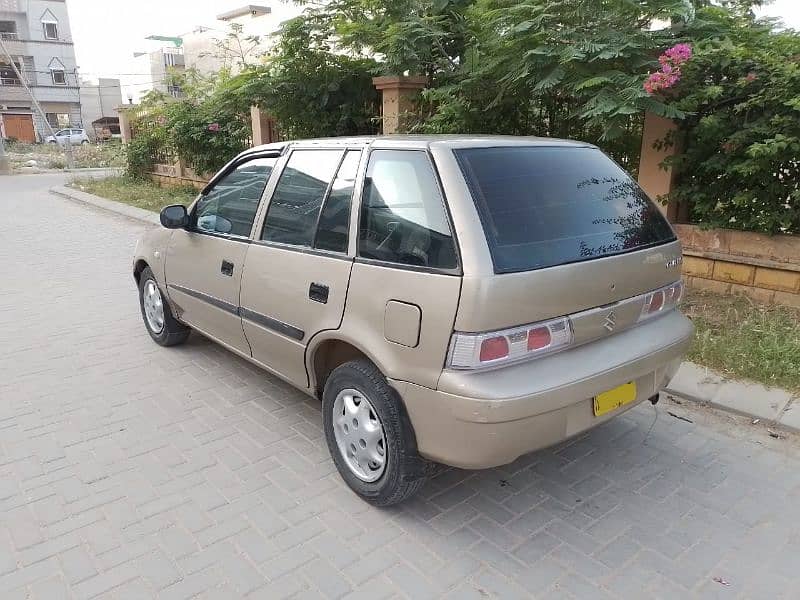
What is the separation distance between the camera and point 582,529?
2674 millimetres

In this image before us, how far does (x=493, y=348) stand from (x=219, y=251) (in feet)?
7.16

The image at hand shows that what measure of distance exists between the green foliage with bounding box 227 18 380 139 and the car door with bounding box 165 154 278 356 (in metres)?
4.83

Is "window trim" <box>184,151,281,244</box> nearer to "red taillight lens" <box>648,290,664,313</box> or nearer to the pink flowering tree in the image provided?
"red taillight lens" <box>648,290,664,313</box>

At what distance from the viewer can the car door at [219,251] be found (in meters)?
3.65

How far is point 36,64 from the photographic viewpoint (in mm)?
51156

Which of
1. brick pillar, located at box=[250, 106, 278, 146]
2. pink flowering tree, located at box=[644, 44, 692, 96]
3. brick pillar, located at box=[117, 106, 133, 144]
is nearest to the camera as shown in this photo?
pink flowering tree, located at box=[644, 44, 692, 96]

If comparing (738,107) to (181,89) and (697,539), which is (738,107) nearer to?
(697,539)

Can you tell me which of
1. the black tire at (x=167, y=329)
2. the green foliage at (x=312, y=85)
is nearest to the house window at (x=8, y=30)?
the green foliage at (x=312, y=85)

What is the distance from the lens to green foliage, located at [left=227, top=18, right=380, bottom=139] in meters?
8.16

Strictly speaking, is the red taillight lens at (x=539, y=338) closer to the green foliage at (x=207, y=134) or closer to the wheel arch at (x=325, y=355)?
the wheel arch at (x=325, y=355)

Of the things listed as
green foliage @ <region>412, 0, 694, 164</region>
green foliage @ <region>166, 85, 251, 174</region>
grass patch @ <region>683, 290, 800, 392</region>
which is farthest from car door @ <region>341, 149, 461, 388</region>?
green foliage @ <region>166, 85, 251, 174</region>

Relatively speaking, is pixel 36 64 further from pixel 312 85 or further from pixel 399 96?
pixel 399 96

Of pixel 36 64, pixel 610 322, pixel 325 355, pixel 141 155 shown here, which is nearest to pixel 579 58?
pixel 610 322

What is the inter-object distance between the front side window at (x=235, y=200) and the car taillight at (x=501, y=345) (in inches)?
71.5
